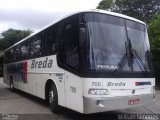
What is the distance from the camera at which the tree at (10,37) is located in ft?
198

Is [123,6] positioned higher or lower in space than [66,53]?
higher

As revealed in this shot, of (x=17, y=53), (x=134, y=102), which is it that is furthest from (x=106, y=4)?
(x=134, y=102)

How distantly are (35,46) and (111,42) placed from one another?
205 inches

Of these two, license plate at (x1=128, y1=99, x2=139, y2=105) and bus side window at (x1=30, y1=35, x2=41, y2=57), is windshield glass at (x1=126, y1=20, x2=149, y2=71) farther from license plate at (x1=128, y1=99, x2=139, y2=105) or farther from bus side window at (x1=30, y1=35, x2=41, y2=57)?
bus side window at (x1=30, y1=35, x2=41, y2=57)

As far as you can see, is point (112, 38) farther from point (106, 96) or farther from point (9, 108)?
point (9, 108)

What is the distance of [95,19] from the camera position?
8.03m

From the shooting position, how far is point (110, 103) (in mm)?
7641

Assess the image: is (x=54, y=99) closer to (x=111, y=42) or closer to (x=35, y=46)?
(x=111, y=42)

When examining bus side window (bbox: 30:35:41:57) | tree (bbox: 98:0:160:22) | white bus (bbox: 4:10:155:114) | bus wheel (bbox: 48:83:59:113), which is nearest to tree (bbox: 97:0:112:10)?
tree (bbox: 98:0:160:22)

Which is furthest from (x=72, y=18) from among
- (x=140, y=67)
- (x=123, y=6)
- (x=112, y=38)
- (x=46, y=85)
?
(x=123, y=6)

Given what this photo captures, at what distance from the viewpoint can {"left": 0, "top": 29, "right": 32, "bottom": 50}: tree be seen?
60.4m

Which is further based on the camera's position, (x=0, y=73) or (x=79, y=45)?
(x=0, y=73)

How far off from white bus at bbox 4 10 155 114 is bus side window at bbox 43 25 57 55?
0.11 meters

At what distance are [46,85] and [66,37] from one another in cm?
259
